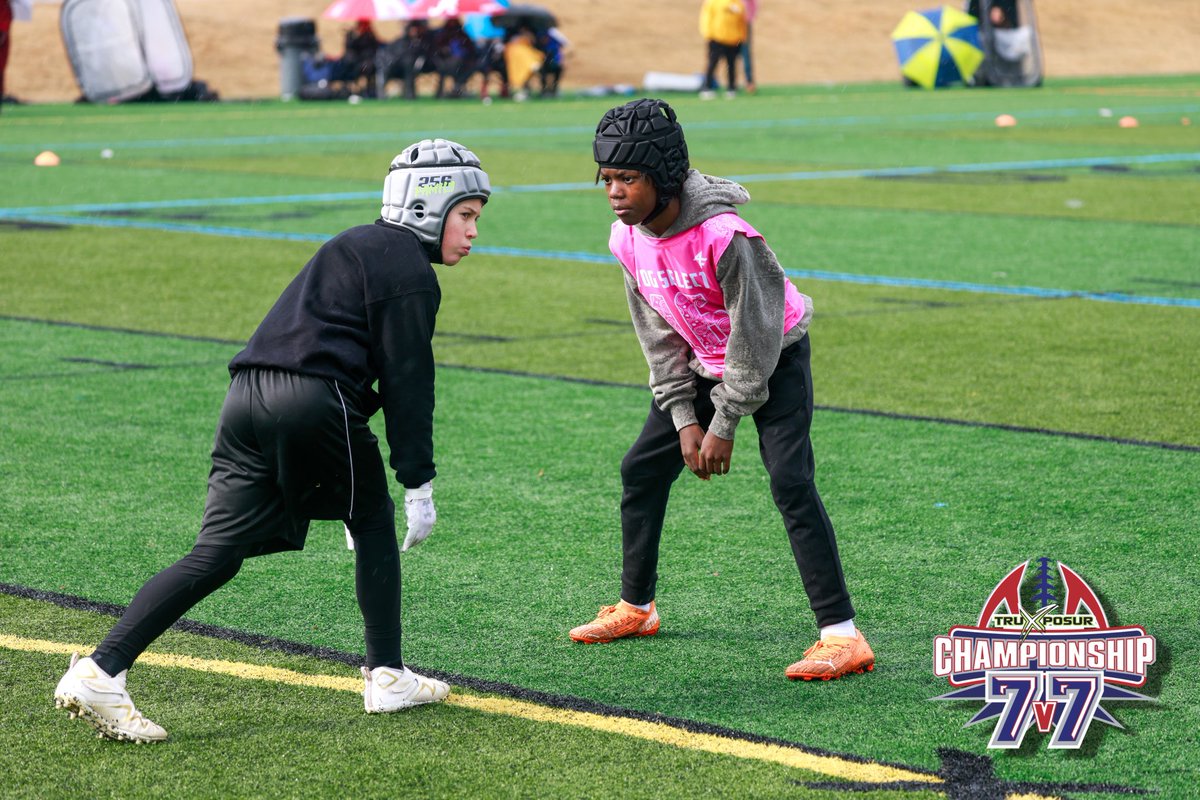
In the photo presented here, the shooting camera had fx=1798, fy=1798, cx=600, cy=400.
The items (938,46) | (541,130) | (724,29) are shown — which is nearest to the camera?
(541,130)

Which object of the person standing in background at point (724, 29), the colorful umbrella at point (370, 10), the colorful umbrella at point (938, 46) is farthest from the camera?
the colorful umbrella at point (938, 46)

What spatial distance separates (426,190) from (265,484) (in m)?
0.82

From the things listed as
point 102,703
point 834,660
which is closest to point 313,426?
point 102,703

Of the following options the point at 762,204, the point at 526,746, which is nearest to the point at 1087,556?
the point at 526,746

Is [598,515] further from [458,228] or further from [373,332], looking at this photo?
[373,332]

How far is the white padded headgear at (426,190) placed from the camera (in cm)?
445

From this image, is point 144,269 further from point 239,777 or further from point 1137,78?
point 1137,78

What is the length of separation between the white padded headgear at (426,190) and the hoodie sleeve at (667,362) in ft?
2.15

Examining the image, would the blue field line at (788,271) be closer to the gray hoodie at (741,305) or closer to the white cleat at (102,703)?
the gray hoodie at (741,305)

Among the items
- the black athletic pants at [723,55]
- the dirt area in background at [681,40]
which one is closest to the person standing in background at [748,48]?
the black athletic pants at [723,55]

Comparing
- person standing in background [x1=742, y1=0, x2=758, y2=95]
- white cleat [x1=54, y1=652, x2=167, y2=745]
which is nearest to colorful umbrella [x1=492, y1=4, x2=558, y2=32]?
person standing in background [x1=742, y1=0, x2=758, y2=95]

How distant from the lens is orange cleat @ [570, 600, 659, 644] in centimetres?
512

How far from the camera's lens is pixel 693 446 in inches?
192

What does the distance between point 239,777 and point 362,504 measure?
732mm
